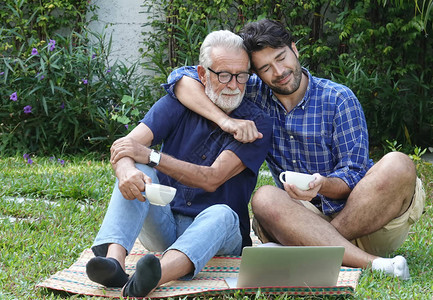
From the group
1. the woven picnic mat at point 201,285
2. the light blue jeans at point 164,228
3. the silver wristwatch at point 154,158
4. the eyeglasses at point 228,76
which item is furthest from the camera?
the eyeglasses at point 228,76

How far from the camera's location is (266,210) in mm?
3301

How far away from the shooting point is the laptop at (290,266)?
2650 mm

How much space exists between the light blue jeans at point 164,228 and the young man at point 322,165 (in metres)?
0.31

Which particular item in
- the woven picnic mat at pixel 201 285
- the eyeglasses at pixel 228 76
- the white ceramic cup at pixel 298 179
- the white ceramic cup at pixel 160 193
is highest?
the eyeglasses at pixel 228 76

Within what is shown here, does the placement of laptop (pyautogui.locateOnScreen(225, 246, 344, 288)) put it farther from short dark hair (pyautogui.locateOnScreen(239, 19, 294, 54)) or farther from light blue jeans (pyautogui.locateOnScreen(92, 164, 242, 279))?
short dark hair (pyautogui.locateOnScreen(239, 19, 294, 54))

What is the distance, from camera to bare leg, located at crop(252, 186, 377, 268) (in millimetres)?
3170

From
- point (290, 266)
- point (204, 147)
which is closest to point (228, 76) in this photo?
point (204, 147)

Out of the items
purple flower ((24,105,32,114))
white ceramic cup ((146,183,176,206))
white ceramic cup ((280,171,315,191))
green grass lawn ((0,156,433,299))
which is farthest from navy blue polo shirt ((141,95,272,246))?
purple flower ((24,105,32,114))

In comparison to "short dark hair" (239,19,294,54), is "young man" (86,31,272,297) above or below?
below

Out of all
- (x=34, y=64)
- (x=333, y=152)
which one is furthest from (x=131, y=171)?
(x=34, y=64)

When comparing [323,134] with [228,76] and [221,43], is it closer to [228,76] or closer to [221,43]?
[228,76]

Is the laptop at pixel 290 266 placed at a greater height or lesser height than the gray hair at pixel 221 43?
lesser

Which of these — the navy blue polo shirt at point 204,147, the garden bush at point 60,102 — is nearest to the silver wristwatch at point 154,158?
the navy blue polo shirt at point 204,147

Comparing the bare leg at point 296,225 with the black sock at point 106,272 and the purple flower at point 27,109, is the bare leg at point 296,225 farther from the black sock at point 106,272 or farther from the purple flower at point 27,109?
the purple flower at point 27,109
